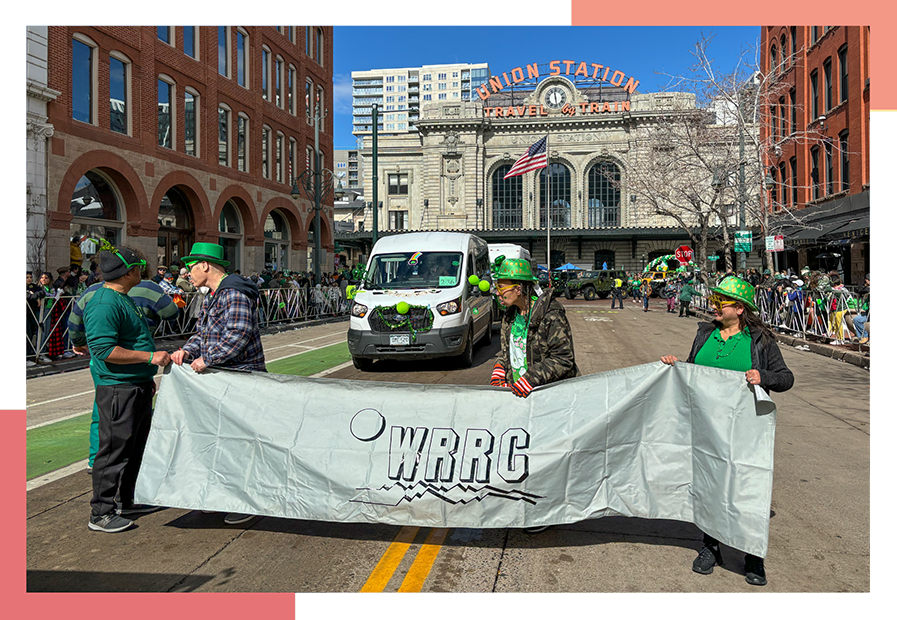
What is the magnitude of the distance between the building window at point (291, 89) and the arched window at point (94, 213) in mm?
14304

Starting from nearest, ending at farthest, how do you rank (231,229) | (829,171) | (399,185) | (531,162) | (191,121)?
(191,121) → (829,171) → (231,229) → (531,162) → (399,185)

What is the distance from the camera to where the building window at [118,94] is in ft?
70.1

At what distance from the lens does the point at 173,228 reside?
25.5 metres

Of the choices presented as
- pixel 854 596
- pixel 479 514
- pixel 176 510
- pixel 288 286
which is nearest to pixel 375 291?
pixel 176 510

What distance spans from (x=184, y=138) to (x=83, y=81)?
522cm

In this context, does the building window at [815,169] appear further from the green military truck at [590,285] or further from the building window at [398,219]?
the building window at [398,219]

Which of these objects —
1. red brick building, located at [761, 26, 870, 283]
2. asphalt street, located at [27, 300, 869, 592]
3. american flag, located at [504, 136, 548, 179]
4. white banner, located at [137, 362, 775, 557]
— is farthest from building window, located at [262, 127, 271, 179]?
white banner, located at [137, 362, 775, 557]

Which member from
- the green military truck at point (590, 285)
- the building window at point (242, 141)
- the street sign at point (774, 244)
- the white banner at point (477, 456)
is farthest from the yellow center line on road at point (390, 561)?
the green military truck at point (590, 285)

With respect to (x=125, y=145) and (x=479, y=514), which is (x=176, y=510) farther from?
(x=125, y=145)

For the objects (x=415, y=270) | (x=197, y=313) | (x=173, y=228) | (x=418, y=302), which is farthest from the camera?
(x=173, y=228)

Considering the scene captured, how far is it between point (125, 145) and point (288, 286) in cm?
724

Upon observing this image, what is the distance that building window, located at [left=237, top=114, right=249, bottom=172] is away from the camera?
29297 millimetres

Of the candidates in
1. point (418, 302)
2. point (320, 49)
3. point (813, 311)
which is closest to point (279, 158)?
point (320, 49)

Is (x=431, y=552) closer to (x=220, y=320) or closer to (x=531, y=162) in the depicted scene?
(x=220, y=320)
